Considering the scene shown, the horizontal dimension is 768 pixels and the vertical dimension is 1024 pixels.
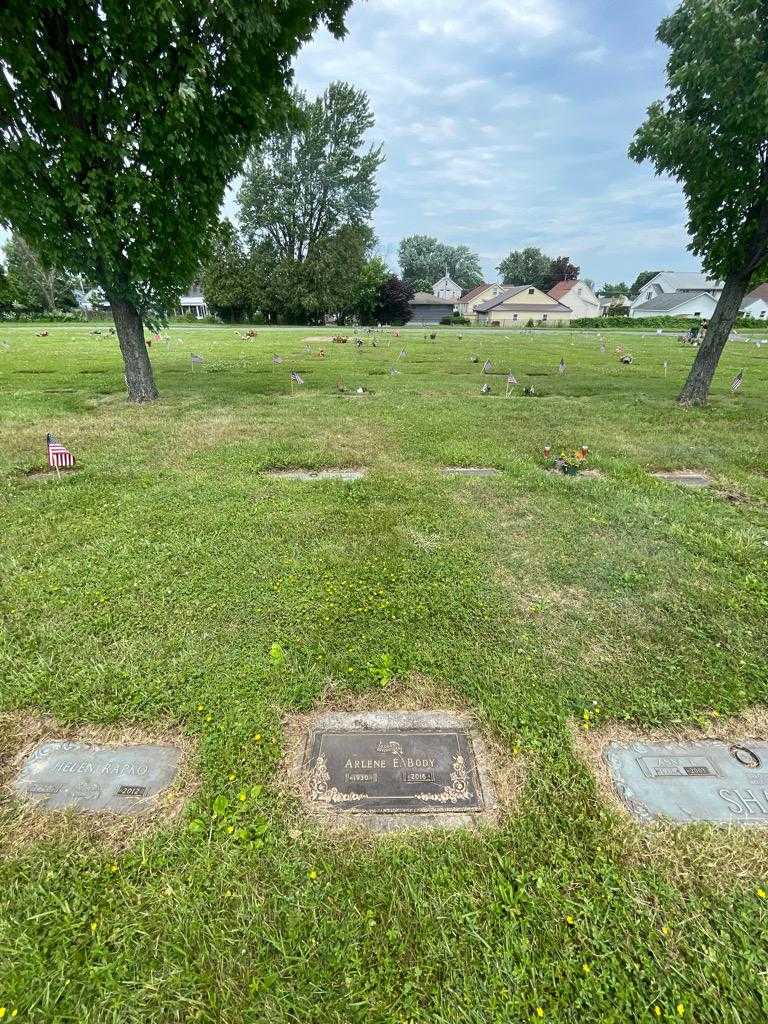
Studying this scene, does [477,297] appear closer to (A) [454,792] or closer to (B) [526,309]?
(B) [526,309]

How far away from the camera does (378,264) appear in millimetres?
54781

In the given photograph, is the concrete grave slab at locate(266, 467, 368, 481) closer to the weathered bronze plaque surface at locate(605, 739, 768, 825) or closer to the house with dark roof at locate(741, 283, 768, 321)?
the weathered bronze plaque surface at locate(605, 739, 768, 825)

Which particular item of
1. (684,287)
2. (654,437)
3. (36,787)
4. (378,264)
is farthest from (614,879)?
(684,287)

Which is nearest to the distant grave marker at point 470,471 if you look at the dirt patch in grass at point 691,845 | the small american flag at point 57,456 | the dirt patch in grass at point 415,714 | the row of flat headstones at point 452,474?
the row of flat headstones at point 452,474

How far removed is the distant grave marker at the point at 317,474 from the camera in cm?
563

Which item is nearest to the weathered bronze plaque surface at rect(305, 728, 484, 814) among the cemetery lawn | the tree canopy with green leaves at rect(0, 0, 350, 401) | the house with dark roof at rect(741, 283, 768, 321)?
the cemetery lawn

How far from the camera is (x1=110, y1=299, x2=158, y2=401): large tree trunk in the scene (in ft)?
29.1

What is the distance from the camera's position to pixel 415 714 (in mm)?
2430

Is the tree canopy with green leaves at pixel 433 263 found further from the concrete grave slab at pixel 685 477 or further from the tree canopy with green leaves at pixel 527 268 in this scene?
the concrete grave slab at pixel 685 477

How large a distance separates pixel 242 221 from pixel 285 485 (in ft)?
163

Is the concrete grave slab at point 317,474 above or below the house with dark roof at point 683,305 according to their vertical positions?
below

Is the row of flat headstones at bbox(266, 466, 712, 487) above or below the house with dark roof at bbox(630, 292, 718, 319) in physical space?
below

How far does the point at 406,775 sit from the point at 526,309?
6797cm

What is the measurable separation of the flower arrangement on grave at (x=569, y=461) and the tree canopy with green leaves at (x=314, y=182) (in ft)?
149
